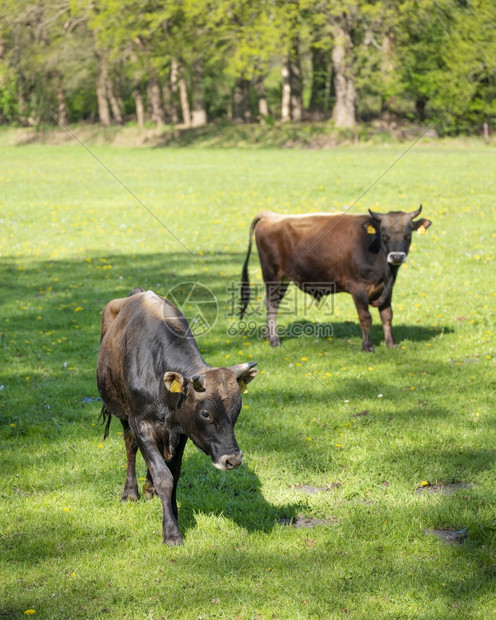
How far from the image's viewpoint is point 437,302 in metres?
13.7

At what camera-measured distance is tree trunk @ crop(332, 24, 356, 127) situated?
5266 cm

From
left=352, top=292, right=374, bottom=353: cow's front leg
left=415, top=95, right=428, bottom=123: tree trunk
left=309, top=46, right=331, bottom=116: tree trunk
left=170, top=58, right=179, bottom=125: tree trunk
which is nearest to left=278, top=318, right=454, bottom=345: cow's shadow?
left=352, top=292, right=374, bottom=353: cow's front leg

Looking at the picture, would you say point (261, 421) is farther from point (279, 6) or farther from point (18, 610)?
point (279, 6)

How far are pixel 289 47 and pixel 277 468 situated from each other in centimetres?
4997

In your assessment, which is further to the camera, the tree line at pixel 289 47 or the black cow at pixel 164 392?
the tree line at pixel 289 47

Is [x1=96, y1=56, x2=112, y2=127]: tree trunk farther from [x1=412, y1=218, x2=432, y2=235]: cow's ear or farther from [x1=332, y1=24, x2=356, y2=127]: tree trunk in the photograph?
[x1=412, y1=218, x2=432, y2=235]: cow's ear

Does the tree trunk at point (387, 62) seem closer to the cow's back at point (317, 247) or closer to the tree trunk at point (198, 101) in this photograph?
the tree trunk at point (198, 101)

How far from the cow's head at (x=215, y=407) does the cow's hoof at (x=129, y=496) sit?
5.20 feet

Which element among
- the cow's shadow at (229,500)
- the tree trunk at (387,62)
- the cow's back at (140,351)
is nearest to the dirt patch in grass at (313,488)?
the cow's shadow at (229,500)

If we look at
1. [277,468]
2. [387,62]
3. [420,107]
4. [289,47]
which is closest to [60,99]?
[289,47]

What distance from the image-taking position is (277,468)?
7.10 m

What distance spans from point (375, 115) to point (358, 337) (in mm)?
55768

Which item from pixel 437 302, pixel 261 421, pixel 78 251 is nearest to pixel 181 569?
pixel 261 421

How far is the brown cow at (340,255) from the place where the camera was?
10961 mm
